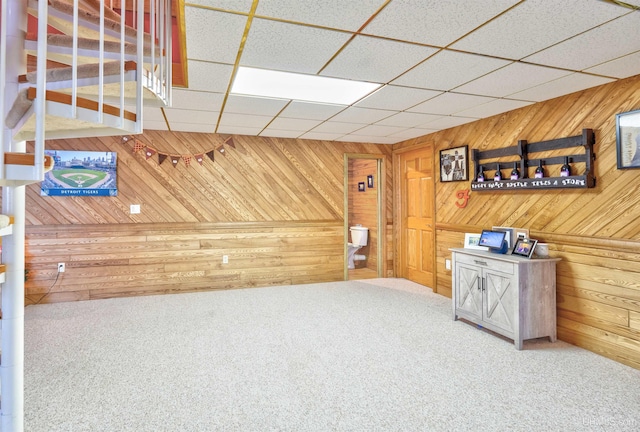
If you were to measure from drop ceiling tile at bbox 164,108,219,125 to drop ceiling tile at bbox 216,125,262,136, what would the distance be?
1.05 feet

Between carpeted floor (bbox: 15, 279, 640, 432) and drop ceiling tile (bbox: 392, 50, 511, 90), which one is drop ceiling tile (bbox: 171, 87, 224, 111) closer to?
drop ceiling tile (bbox: 392, 50, 511, 90)

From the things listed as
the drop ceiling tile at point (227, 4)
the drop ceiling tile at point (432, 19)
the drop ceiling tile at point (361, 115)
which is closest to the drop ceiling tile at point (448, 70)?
the drop ceiling tile at point (432, 19)

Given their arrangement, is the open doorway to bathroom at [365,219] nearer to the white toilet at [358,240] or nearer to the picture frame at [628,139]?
the white toilet at [358,240]

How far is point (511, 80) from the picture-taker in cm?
292

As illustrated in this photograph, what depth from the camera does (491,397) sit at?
2340 millimetres

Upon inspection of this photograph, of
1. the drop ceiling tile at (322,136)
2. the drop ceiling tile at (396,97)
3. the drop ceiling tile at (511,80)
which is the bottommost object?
Result: the drop ceiling tile at (511,80)

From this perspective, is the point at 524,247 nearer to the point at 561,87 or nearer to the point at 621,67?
the point at 561,87

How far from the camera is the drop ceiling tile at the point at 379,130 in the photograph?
4.75m

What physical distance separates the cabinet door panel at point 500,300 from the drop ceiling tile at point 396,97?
181 cm

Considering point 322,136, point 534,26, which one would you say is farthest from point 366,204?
point 534,26

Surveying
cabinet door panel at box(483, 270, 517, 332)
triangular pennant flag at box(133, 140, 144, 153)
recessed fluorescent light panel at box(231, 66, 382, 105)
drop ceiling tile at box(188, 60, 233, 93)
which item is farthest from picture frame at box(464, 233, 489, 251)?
triangular pennant flag at box(133, 140, 144, 153)

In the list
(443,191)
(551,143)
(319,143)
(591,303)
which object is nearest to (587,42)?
Result: (551,143)

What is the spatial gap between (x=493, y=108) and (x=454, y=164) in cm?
100

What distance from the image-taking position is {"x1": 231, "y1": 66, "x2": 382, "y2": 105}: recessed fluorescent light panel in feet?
9.57
